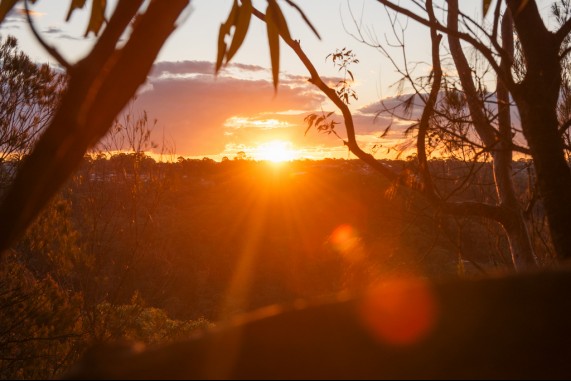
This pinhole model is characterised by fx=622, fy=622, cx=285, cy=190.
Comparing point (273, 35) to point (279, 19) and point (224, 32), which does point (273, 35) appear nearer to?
point (279, 19)

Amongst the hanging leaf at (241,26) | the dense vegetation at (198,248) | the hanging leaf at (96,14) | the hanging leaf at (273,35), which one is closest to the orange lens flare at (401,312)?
the hanging leaf at (273,35)

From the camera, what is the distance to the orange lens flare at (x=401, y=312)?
2.81 ft

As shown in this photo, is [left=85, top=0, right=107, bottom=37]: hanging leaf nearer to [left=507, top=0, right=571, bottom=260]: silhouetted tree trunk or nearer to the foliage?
[left=507, top=0, right=571, bottom=260]: silhouetted tree trunk

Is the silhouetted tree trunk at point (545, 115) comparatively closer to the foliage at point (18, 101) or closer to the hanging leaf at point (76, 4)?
the hanging leaf at point (76, 4)

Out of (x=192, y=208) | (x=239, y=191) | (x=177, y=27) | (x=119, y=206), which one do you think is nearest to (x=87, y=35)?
(x=177, y=27)

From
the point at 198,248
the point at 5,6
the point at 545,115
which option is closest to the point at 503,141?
the point at 545,115

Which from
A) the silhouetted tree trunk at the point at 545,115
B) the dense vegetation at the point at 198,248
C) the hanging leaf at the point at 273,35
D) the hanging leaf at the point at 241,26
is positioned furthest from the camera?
the dense vegetation at the point at 198,248

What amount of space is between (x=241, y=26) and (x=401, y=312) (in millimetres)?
1195

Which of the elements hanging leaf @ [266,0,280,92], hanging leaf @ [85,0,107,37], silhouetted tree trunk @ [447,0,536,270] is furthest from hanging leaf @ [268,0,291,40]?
silhouetted tree trunk @ [447,0,536,270]

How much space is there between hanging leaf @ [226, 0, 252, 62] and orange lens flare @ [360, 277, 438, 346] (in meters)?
1.09

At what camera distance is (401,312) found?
2.93 feet

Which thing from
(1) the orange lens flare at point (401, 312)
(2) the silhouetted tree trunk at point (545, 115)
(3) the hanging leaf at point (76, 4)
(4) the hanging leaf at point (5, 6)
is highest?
(3) the hanging leaf at point (76, 4)

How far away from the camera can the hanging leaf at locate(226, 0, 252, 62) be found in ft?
5.98

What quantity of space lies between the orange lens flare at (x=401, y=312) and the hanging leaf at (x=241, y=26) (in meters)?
1.09
